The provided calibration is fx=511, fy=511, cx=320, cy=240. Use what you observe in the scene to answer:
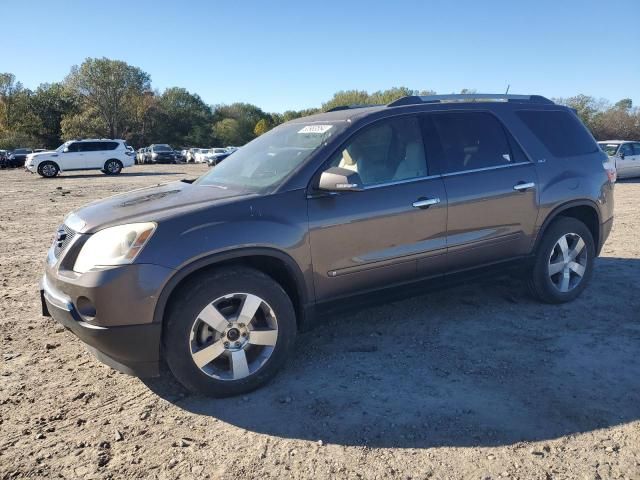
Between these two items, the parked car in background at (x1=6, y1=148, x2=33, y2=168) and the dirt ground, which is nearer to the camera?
the dirt ground

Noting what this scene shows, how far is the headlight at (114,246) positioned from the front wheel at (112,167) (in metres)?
26.8

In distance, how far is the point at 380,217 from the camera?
364 cm

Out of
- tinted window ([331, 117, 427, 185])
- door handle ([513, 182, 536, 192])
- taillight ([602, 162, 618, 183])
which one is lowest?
door handle ([513, 182, 536, 192])

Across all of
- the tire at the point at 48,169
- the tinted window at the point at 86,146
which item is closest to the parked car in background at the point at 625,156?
the tinted window at the point at 86,146

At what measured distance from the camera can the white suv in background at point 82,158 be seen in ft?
84.6

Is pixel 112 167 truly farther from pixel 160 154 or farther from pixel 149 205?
pixel 149 205

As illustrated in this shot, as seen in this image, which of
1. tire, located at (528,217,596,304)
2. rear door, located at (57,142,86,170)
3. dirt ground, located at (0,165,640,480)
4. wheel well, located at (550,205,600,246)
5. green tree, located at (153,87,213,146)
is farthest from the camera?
green tree, located at (153,87,213,146)

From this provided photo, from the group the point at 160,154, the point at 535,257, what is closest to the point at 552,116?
the point at 535,257

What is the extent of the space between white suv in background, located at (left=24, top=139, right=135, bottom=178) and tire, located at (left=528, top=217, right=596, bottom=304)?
26602 millimetres

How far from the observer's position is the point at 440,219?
154 inches

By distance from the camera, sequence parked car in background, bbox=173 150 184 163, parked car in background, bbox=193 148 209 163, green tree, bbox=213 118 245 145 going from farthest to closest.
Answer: green tree, bbox=213 118 245 145
parked car in background, bbox=173 150 184 163
parked car in background, bbox=193 148 209 163

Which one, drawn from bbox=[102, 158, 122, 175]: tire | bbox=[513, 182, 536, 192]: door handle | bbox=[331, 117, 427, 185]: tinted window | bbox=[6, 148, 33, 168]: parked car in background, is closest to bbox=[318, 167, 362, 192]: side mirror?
bbox=[331, 117, 427, 185]: tinted window

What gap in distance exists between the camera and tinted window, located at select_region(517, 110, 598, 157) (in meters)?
4.66

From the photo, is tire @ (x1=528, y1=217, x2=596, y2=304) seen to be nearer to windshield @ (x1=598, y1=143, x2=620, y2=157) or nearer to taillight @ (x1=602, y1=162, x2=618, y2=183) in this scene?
taillight @ (x1=602, y1=162, x2=618, y2=183)
